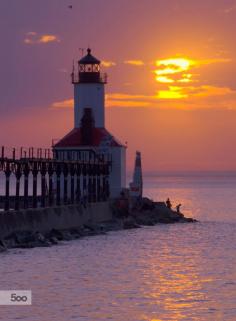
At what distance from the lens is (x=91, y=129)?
3401 inches

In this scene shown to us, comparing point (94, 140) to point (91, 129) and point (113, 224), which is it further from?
point (113, 224)

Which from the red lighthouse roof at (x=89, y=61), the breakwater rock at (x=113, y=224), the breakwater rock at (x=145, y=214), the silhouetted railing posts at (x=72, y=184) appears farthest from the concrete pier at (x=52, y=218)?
the red lighthouse roof at (x=89, y=61)

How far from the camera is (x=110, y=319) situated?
3550 centimetres

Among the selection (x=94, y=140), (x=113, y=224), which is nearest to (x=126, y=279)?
(x=113, y=224)

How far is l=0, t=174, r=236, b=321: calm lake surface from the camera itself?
36.9 meters

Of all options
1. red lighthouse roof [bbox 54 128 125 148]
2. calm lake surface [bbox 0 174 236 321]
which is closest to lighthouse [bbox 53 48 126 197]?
red lighthouse roof [bbox 54 128 125 148]

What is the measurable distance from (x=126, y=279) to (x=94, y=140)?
40902 mm

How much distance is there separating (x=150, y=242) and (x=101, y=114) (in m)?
23.6

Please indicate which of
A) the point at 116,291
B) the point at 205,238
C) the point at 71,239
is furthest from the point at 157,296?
the point at 205,238

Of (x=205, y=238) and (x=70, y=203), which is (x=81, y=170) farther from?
(x=205, y=238)

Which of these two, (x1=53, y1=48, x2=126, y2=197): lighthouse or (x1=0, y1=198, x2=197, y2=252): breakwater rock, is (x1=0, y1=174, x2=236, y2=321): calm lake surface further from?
(x1=53, y1=48, x2=126, y2=197): lighthouse

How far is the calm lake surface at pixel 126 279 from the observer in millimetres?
36938

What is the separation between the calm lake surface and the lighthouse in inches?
640

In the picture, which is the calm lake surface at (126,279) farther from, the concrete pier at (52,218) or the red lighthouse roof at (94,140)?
the red lighthouse roof at (94,140)
